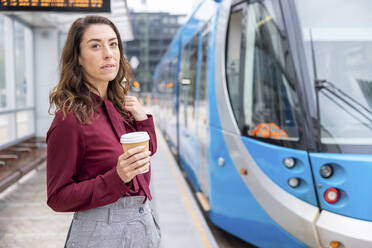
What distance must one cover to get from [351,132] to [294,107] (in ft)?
1.68

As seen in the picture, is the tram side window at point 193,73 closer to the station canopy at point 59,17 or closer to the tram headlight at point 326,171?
the station canopy at point 59,17

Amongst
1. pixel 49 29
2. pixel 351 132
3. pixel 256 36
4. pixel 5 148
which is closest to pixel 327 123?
pixel 351 132

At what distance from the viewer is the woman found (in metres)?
1.52

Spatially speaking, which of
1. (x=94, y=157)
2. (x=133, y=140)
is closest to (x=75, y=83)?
(x=94, y=157)

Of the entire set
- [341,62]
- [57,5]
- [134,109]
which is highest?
[57,5]

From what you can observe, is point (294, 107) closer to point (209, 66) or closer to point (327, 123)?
point (327, 123)

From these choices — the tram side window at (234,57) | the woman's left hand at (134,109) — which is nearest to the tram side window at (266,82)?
the tram side window at (234,57)

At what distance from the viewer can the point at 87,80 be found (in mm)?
1762

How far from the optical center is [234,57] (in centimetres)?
418

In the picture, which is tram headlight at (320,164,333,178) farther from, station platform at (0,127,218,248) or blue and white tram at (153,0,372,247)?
station platform at (0,127,218,248)

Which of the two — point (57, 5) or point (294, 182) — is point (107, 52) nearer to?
point (294, 182)

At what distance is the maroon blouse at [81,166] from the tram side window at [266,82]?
217cm

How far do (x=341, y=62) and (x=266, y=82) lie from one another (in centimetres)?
69

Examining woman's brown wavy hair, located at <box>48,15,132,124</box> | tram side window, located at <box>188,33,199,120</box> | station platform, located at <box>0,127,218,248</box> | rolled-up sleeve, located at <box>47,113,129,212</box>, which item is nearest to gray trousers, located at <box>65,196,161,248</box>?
rolled-up sleeve, located at <box>47,113,129,212</box>
